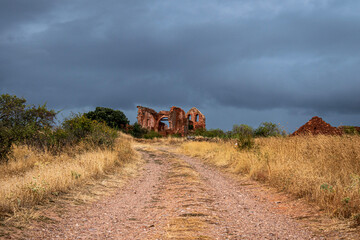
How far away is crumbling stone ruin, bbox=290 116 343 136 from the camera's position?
53.0 ft

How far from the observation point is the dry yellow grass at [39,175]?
5480 millimetres

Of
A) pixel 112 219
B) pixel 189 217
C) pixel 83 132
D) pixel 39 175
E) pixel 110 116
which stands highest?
pixel 110 116

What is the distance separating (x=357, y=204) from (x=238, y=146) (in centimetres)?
986

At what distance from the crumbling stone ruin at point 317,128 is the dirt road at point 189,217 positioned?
10111 millimetres

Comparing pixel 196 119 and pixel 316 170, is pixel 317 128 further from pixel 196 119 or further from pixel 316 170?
pixel 196 119

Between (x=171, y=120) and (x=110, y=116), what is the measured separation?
36.5 ft

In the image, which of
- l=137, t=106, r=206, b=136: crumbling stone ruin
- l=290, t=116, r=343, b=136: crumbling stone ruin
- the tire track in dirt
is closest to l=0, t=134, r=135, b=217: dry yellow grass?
the tire track in dirt

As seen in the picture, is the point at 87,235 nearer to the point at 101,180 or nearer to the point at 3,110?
the point at 101,180

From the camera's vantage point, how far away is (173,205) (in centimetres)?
629

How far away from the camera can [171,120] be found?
1807 inches

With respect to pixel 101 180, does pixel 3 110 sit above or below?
above

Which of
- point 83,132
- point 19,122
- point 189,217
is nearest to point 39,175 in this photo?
point 189,217

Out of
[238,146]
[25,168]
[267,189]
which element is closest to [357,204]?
[267,189]

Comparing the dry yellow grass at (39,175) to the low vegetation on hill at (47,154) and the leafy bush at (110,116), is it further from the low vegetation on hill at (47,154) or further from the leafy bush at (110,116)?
the leafy bush at (110,116)
